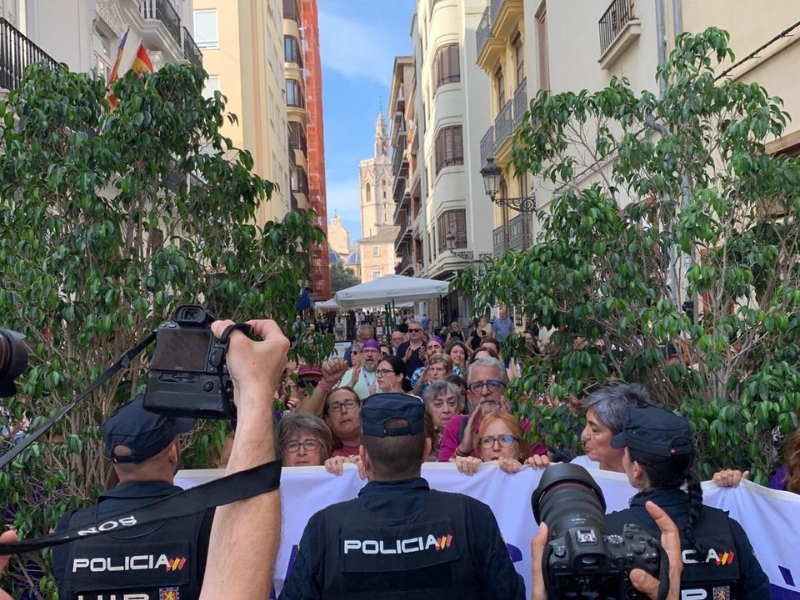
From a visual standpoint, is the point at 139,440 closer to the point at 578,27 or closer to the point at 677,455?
the point at 677,455

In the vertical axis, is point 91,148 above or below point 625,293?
above

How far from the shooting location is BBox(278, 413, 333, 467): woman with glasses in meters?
4.58

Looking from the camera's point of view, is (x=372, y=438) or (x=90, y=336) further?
(x=90, y=336)

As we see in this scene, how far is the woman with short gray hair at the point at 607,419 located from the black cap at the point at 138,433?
203cm

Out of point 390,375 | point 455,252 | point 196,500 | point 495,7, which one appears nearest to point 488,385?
point 390,375

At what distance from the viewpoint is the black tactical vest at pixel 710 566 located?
8.64ft

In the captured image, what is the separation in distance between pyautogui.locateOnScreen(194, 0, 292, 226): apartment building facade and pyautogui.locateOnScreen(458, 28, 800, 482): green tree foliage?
26.8 m

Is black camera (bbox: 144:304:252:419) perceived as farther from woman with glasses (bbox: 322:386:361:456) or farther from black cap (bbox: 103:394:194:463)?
woman with glasses (bbox: 322:386:361:456)

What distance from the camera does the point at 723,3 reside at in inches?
365

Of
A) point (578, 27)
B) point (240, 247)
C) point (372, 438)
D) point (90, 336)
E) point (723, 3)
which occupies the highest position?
point (578, 27)

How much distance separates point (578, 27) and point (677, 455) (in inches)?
515

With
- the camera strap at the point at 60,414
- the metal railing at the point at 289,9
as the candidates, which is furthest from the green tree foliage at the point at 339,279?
the camera strap at the point at 60,414

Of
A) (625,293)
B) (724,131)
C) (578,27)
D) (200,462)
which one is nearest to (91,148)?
(200,462)

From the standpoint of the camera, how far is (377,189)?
156375 mm
